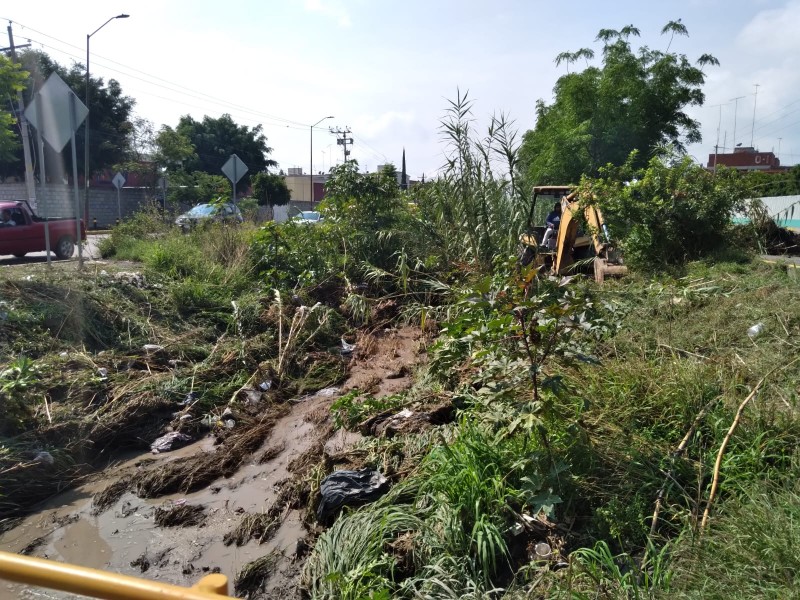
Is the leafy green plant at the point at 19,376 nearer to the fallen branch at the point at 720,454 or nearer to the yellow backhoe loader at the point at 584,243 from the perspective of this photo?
the fallen branch at the point at 720,454

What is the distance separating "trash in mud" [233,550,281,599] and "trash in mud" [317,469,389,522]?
1.42 feet

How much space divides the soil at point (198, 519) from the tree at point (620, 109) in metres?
17.8

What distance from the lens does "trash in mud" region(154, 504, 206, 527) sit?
4844 millimetres

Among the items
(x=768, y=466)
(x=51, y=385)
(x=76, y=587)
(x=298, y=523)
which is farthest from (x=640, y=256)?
(x=76, y=587)

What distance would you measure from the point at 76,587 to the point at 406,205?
11.4 meters

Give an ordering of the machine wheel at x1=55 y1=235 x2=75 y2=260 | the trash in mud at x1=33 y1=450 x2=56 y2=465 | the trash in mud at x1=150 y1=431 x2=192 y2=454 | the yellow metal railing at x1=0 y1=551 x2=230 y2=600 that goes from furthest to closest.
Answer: the machine wheel at x1=55 y1=235 x2=75 y2=260 → the trash in mud at x1=150 y1=431 x2=192 y2=454 → the trash in mud at x1=33 y1=450 x2=56 y2=465 → the yellow metal railing at x1=0 y1=551 x2=230 y2=600

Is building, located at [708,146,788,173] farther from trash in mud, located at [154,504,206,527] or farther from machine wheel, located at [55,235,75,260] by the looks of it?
trash in mud, located at [154,504,206,527]

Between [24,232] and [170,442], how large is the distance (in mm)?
12583

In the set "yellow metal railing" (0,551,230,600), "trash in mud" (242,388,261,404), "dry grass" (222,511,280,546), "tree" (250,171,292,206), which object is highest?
"tree" (250,171,292,206)

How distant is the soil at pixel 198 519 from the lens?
4.25 m

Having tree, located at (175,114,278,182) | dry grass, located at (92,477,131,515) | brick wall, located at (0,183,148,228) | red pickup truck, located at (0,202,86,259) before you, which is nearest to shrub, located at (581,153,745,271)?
dry grass, located at (92,477,131,515)

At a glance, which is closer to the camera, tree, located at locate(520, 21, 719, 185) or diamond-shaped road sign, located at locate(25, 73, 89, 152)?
diamond-shaped road sign, located at locate(25, 73, 89, 152)

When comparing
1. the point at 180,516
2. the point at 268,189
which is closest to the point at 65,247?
the point at 180,516

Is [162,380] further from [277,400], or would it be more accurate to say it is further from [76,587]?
[76,587]
